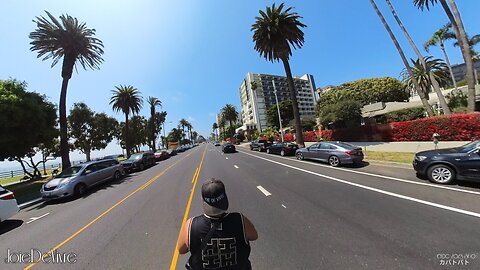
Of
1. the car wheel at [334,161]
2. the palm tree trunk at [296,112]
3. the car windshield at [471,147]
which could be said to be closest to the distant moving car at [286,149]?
the palm tree trunk at [296,112]

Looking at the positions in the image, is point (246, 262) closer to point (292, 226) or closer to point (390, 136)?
point (292, 226)

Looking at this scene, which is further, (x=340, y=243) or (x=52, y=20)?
(x=52, y=20)

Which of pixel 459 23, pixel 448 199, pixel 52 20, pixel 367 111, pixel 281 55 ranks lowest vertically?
pixel 448 199

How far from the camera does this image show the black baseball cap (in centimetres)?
220

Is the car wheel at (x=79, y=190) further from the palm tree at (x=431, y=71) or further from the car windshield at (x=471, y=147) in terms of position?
the palm tree at (x=431, y=71)

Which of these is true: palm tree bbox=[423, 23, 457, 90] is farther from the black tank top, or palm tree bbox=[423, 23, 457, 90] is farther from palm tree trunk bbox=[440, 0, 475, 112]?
the black tank top

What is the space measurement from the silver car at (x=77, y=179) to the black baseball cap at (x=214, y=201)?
41.9 feet

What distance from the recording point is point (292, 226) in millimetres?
5457

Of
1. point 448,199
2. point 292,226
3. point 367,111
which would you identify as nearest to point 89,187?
point 292,226

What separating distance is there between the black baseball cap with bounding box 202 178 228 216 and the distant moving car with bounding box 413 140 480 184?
30.5 feet

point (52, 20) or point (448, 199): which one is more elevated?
point (52, 20)

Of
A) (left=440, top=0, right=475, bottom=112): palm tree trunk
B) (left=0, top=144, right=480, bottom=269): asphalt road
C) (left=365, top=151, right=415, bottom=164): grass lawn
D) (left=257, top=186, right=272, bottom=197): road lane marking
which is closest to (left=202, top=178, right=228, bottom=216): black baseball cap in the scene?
(left=0, top=144, right=480, bottom=269): asphalt road

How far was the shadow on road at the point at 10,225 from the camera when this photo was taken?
7775mm

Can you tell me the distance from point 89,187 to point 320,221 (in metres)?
13.4
